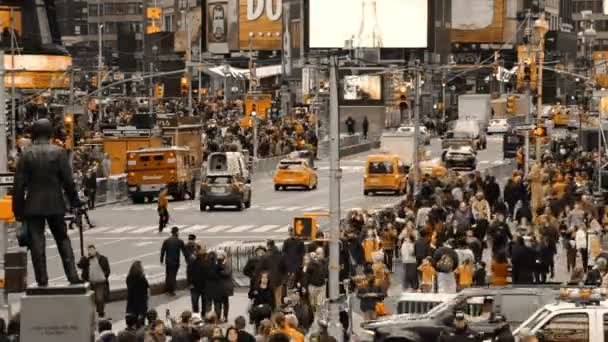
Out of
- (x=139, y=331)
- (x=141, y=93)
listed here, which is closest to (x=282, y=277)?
(x=139, y=331)

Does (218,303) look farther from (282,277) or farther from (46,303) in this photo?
(46,303)

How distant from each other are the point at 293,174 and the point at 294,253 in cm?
3890

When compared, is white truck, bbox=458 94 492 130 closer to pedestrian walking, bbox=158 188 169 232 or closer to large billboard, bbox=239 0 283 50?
large billboard, bbox=239 0 283 50

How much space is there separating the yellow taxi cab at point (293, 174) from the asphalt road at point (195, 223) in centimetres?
48

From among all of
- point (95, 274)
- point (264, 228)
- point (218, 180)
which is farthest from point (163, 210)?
point (95, 274)

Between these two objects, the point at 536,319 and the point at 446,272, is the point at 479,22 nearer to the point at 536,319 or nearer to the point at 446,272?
the point at 446,272

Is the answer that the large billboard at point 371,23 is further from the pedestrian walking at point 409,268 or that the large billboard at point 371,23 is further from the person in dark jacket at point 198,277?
the person in dark jacket at point 198,277

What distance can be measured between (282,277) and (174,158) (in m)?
33.2

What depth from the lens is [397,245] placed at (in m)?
41.5

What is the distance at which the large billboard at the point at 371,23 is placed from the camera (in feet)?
260

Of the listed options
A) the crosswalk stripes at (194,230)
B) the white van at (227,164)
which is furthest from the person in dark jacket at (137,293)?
the white van at (227,164)

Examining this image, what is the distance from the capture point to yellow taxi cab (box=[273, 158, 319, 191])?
7238 cm

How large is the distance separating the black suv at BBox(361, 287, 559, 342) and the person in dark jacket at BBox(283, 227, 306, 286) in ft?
24.4

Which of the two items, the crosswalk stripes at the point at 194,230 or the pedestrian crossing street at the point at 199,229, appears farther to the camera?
the pedestrian crossing street at the point at 199,229
